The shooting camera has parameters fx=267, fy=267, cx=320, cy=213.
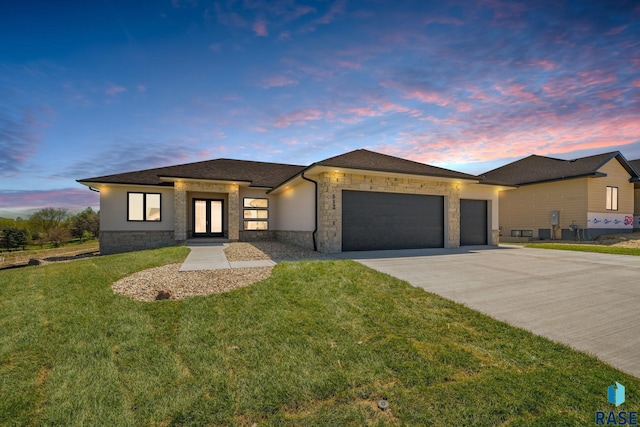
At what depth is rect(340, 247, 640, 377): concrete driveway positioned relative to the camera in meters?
3.71

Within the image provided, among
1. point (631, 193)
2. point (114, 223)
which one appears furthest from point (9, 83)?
point (631, 193)

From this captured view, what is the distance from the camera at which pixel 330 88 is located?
36.0ft

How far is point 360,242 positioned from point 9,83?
13678 millimetres

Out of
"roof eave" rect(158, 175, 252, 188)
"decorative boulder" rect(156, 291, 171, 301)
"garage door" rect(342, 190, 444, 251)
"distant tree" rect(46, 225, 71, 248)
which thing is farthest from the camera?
"distant tree" rect(46, 225, 71, 248)

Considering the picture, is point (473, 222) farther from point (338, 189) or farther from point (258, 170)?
point (258, 170)

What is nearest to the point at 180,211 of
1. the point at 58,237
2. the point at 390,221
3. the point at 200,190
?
the point at 200,190

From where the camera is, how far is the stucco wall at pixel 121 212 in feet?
49.6

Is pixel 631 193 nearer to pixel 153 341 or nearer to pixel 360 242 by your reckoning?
pixel 360 242

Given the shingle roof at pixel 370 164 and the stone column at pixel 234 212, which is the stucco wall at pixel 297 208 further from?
the stone column at pixel 234 212

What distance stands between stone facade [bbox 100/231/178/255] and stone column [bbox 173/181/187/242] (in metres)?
0.73

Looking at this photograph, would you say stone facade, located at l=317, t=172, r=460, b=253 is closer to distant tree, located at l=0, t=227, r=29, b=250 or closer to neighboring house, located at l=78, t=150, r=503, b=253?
neighboring house, located at l=78, t=150, r=503, b=253

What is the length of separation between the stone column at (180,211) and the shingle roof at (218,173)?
2.55ft

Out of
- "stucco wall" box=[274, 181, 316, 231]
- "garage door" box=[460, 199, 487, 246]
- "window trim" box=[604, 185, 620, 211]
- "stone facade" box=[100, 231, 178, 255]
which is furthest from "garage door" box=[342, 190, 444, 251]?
"window trim" box=[604, 185, 620, 211]

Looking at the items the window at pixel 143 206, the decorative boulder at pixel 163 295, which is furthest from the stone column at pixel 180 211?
the decorative boulder at pixel 163 295
